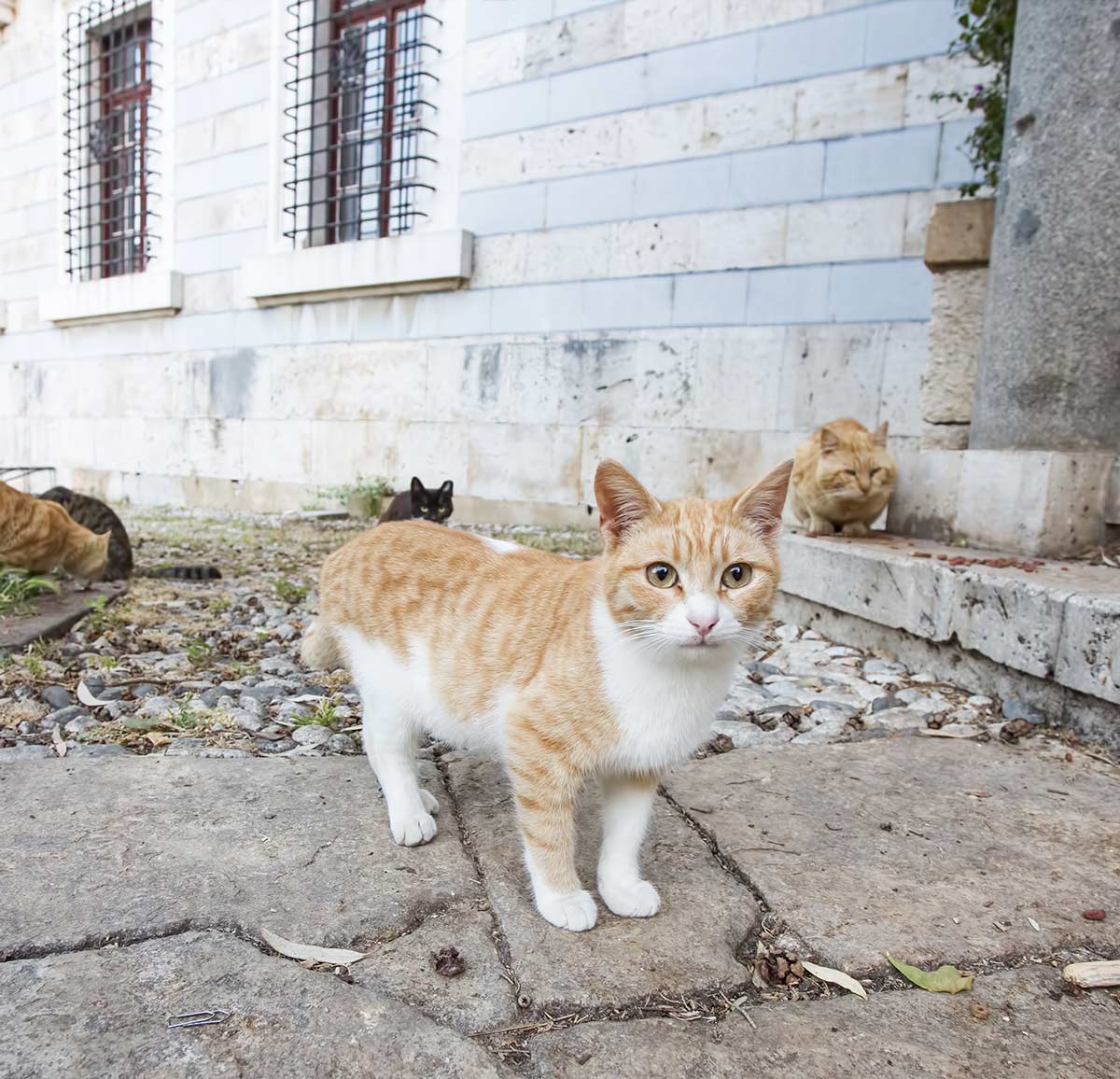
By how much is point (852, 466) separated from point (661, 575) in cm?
297

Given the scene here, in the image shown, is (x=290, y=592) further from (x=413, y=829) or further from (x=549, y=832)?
(x=549, y=832)

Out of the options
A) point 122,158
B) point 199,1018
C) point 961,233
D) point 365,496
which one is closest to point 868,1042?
point 199,1018

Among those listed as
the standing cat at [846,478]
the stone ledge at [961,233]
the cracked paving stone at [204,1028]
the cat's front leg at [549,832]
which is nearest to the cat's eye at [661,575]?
the cat's front leg at [549,832]

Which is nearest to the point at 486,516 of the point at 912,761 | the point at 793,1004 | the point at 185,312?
the point at 185,312

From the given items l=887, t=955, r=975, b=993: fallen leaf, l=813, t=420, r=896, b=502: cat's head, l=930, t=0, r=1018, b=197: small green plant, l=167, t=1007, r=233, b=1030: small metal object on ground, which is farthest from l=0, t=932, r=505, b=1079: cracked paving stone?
l=930, t=0, r=1018, b=197: small green plant

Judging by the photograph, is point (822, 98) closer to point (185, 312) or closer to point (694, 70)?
point (694, 70)

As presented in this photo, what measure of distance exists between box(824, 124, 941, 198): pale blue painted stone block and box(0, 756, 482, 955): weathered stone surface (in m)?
5.70

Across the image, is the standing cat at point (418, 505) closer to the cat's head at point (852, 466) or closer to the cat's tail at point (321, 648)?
the cat's head at point (852, 466)

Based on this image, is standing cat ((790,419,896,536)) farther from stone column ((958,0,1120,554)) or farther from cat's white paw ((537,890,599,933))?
cat's white paw ((537,890,599,933))

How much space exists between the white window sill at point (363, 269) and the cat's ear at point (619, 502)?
674 centimetres

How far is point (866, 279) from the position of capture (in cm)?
611

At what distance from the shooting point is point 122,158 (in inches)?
459

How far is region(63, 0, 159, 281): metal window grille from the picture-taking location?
11.3 m

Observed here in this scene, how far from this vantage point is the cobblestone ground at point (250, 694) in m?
2.70
